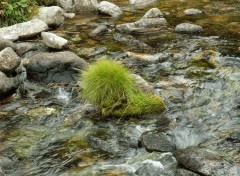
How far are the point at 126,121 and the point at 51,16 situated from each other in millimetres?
7100

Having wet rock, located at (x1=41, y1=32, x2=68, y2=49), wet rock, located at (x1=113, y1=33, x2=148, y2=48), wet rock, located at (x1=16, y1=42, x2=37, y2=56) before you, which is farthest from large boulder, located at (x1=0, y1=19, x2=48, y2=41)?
wet rock, located at (x1=113, y1=33, x2=148, y2=48)

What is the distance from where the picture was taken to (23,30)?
38.1 feet

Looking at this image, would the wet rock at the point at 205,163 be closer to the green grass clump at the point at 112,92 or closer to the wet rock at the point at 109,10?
the green grass clump at the point at 112,92

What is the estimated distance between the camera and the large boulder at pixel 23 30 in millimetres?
11305

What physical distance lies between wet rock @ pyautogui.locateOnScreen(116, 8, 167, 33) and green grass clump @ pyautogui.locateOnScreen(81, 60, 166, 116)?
5538mm

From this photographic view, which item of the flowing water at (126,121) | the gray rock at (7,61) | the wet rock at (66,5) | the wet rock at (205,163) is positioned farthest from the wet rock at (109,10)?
the wet rock at (205,163)

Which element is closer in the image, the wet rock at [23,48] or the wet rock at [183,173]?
the wet rock at [183,173]

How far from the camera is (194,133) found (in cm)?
666

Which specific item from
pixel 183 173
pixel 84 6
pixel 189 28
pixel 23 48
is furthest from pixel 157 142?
pixel 84 6

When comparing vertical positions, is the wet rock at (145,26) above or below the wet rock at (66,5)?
below

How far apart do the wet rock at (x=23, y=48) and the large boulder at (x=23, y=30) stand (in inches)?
29.1

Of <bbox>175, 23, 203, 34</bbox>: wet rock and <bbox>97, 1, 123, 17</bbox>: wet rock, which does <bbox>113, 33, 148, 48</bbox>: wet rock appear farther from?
<bbox>97, 1, 123, 17</bbox>: wet rock

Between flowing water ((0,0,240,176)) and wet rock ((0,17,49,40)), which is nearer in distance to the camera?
flowing water ((0,0,240,176))

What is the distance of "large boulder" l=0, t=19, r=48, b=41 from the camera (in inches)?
445
